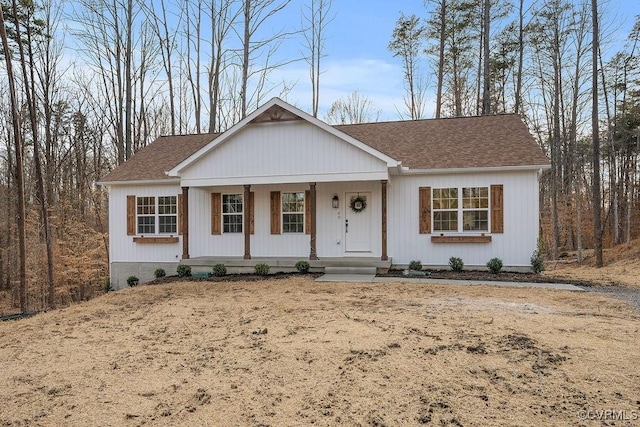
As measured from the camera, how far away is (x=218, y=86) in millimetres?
19984

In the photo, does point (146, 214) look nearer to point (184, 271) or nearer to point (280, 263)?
point (184, 271)

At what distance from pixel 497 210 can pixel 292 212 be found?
18.6 ft

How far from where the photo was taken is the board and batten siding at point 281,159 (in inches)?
408

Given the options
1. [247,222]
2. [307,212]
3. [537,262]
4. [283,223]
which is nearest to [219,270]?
[247,222]

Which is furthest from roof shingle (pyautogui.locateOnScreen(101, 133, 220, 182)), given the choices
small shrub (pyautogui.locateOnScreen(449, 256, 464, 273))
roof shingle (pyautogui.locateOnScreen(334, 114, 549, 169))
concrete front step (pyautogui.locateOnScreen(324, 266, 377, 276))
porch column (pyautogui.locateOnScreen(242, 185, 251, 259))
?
small shrub (pyautogui.locateOnScreen(449, 256, 464, 273))

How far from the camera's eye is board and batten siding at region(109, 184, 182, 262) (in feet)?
40.3

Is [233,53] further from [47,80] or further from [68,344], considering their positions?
[68,344]

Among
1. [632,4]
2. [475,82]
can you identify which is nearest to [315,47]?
[475,82]

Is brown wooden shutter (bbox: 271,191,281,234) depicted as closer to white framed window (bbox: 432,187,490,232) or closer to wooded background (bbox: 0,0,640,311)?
white framed window (bbox: 432,187,490,232)

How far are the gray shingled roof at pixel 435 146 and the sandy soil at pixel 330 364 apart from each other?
4.94 m

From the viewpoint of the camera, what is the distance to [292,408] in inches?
122

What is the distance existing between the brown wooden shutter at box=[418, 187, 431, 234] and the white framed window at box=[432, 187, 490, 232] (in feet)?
0.47

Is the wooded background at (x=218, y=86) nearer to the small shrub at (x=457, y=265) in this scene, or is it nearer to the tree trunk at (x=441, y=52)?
the tree trunk at (x=441, y=52)

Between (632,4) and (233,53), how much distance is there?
61.7ft
